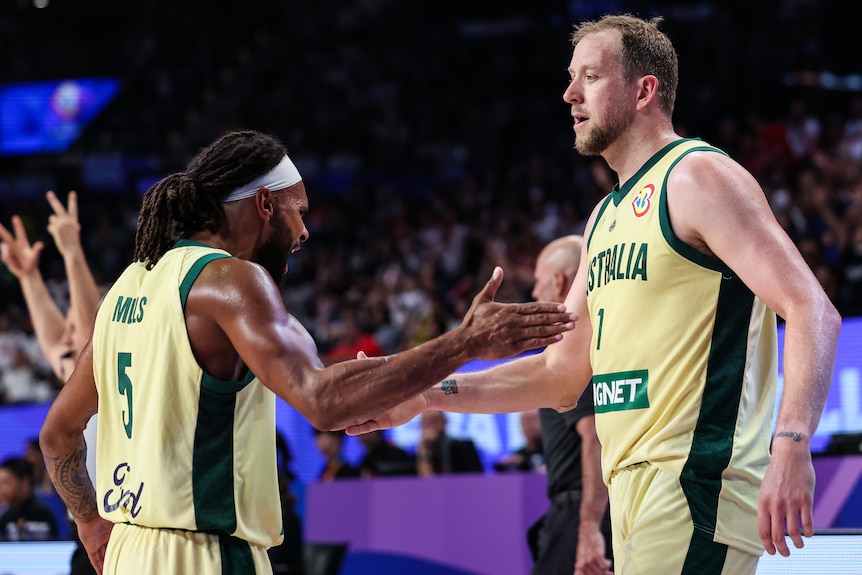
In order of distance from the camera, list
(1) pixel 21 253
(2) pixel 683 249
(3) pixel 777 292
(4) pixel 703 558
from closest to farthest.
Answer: (3) pixel 777 292 → (4) pixel 703 558 → (2) pixel 683 249 → (1) pixel 21 253

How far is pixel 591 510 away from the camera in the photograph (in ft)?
16.7

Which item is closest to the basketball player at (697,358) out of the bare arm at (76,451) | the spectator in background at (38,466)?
the bare arm at (76,451)

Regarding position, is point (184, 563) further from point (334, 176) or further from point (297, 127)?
point (297, 127)

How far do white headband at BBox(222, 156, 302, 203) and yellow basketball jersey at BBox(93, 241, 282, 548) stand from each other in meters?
0.23

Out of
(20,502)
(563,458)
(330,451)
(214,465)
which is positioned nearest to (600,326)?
(214,465)

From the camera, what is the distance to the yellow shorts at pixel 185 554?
311 cm

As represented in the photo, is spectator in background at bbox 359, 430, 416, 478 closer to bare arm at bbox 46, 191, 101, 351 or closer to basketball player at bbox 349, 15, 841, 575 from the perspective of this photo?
bare arm at bbox 46, 191, 101, 351

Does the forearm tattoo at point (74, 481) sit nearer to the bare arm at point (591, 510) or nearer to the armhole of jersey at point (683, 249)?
the armhole of jersey at point (683, 249)

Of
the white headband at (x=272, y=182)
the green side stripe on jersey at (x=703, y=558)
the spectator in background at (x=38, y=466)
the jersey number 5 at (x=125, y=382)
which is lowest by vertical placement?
the spectator in background at (x=38, y=466)

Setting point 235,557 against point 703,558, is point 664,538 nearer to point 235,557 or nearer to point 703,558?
point 703,558

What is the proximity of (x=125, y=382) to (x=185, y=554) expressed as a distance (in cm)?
55

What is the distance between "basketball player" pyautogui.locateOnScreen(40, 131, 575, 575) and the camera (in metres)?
2.98

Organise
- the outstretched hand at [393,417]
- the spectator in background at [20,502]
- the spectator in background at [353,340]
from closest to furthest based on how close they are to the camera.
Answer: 1. the outstretched hand at [393,417]
2. the spectator in background at [20,502]
3. the spectator in background at [353,340]

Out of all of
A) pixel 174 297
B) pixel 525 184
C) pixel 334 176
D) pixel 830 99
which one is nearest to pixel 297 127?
pixel 334 176
